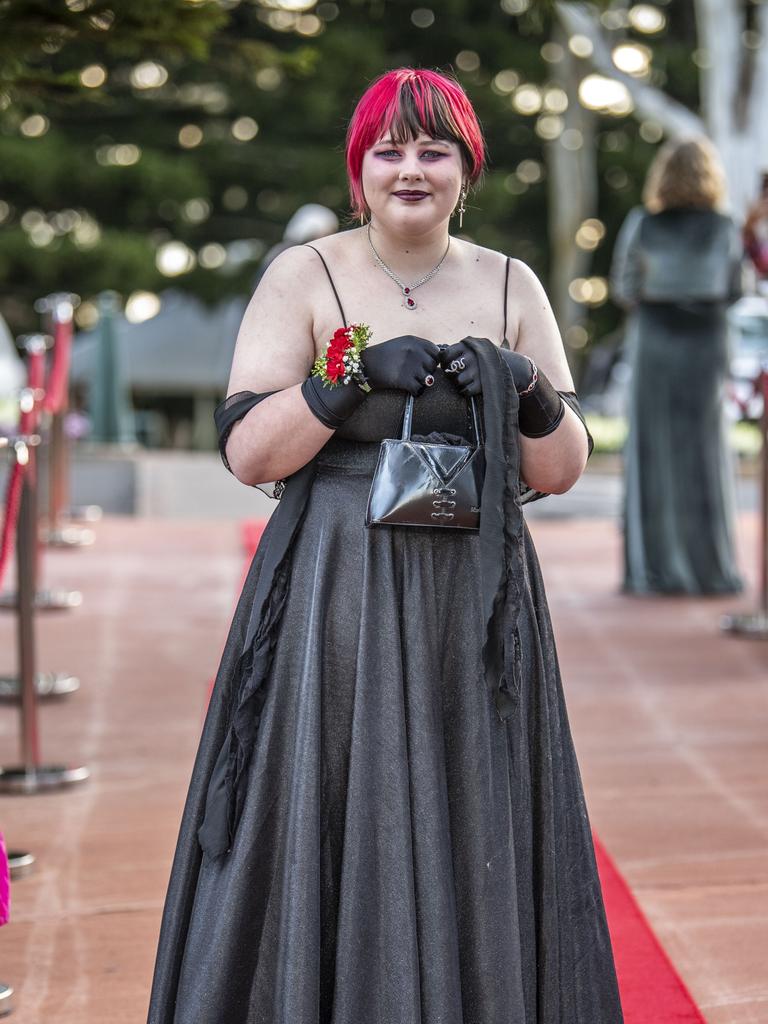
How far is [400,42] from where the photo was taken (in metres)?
23.1

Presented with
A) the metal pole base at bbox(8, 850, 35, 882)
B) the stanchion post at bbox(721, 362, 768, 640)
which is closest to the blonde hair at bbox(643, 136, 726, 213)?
the stanchion post at bbox(721, 362, 768, 640)

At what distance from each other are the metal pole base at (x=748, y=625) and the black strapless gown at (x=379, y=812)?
5121 mm

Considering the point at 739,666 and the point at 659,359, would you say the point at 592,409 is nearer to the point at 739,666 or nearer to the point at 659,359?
the point at 659,359

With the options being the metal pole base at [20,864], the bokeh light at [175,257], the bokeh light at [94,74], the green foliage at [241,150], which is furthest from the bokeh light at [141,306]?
the metal pole base at [20,864]

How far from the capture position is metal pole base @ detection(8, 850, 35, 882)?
4172 millimetres

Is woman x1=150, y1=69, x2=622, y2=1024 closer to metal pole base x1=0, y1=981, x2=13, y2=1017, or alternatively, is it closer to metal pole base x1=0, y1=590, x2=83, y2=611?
metal pole base x1=0, y1=981, x2=13, y2=1017

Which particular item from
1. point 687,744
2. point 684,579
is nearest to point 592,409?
point 684,579

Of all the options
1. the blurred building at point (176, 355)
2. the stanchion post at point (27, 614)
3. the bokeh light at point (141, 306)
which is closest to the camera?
the stanchion post at point (27, 614)

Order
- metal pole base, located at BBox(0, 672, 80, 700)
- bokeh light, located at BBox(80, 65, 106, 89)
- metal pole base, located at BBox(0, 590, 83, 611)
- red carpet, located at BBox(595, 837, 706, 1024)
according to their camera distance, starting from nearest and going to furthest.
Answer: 1. red carpet, located at BBox(595, 837, 706, 1024)
2. metal pole base, located at BBox(0, 672, 80, 700)
3. metal pole base, located at BBox(0, 590, 83, 611)
4. bokeh light, located at BBox(80, 65, 106, 89)

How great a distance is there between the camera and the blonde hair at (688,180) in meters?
8.04

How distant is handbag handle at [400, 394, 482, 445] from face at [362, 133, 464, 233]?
0.95 ft

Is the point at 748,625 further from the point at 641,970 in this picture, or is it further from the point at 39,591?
the point at 641,970

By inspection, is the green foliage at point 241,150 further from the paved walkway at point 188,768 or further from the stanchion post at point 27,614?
the stanchion post at point 27,614

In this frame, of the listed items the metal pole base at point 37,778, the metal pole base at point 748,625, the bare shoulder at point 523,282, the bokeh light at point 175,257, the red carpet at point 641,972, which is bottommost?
the red carpet at point 641,972
